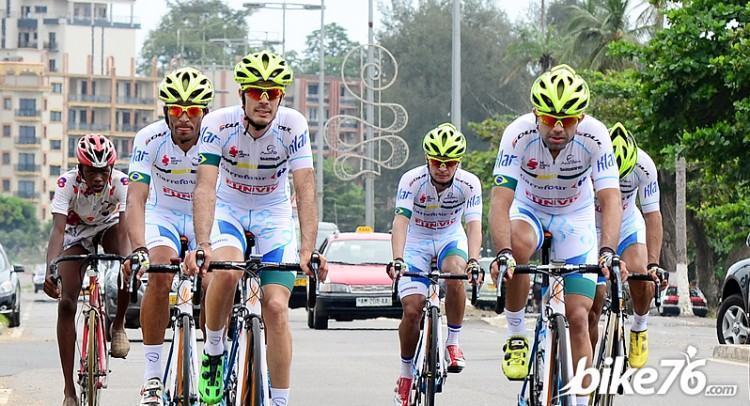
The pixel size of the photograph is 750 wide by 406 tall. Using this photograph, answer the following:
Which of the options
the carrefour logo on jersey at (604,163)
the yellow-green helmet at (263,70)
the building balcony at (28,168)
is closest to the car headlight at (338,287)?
the carrefour logo on jersey at (604,163)

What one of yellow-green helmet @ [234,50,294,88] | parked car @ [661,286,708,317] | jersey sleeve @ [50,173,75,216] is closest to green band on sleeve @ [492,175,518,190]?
yellow-green helmet @ [234,50,294,88]

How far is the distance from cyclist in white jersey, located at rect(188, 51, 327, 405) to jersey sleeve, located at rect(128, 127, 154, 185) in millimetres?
651

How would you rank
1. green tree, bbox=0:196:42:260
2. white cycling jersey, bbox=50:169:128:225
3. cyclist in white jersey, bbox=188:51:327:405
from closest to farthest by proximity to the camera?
cyclist in white jersey, bbox=188:51:327:405 → white cycling jersey, bbox=50:169:128:225 → green tree, bbox=0:196:42:260

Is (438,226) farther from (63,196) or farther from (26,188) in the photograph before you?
(26,188)

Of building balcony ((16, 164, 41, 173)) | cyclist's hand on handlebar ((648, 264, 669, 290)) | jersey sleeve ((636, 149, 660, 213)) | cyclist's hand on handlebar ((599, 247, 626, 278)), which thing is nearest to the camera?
cyclist's hand on handlebar ((599, 247, 626, 278))

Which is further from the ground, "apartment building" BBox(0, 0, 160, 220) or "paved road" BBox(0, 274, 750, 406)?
"apartment building" BBox(0, 0, 160, 220)

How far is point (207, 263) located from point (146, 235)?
190cm

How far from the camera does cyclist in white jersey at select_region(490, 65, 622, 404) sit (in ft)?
32.8

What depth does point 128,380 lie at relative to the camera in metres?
16.2

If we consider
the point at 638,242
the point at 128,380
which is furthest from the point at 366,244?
the point at 638,242

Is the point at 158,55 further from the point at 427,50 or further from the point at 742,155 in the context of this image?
the point at 742,155

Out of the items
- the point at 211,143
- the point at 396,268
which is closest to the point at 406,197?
the point at 396,268

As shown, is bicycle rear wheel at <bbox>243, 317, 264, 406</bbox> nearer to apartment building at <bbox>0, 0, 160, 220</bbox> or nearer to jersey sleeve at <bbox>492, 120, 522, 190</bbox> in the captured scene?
jersey sleeve at <bbox>492, 120, 522, 190</bbox>

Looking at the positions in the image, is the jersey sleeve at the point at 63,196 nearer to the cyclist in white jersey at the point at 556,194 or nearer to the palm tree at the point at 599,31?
the cyclist in white jersey at the point at 556,194
